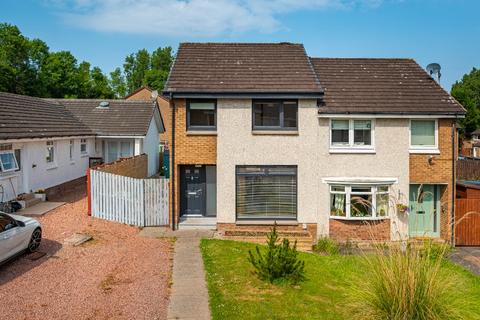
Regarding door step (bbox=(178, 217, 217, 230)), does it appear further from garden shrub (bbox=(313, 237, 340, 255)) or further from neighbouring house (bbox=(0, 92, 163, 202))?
neighbouring house (bbox=(0, 92, 163, 202))

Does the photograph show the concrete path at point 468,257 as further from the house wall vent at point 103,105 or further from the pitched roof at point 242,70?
the house wall vent at point 103,105

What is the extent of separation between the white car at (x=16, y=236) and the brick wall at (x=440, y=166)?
1366 cm

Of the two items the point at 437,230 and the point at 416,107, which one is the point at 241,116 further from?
the point at 437,230

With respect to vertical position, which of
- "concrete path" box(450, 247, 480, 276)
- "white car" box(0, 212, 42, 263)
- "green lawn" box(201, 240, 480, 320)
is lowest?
"concrete path" box(450, 247, 480, 276)

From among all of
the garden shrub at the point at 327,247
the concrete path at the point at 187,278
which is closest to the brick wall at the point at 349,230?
→ the garden shrub at the point at 327,247

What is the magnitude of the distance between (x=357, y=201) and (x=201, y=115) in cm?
714

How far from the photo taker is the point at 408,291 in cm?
601

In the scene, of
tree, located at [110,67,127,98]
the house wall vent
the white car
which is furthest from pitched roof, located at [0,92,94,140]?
tree, located at [110,67,127,98]

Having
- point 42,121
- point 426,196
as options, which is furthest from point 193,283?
point 42,121

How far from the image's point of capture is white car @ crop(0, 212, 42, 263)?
898 centimetres

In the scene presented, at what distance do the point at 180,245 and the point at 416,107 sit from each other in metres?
10.8

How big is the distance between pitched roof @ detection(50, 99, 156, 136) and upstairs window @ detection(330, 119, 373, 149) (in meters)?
14.0

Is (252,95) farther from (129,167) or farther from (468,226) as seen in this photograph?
(468,226)

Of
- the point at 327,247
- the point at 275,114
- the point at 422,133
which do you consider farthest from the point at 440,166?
the point at 275,114
